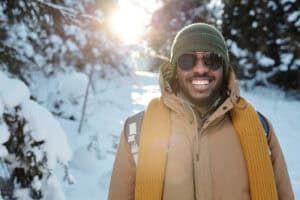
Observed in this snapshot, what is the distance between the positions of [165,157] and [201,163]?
0.19 metres

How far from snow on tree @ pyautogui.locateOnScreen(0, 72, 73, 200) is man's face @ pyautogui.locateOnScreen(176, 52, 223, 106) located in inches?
48.1

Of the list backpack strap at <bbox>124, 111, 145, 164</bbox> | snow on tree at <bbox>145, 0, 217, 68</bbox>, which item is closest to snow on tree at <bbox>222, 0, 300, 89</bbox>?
snow on tree at <bbox>145, 0, 217, 68</bbox>

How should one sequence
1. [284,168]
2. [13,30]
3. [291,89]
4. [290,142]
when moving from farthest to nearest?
[291,89] < [290,142] < [13,30] < [284,168]

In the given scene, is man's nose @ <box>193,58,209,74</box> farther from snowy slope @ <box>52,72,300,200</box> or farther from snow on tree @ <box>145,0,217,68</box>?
snow on tree @ <box>145,0,217,68</box>

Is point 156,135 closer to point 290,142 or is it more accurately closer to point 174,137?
point 174,137

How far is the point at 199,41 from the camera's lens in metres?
2.26

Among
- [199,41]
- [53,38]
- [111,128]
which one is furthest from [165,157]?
[111,128]

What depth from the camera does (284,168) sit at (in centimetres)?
225

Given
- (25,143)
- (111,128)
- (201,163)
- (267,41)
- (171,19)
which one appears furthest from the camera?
(171,19)

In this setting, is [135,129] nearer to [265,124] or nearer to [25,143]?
[265,124]

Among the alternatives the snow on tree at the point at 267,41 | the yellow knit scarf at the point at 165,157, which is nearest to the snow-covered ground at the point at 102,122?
the snow on tree at the point at 267,41

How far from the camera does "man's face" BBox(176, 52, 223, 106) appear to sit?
223 cm

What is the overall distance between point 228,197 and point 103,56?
23.0 ft

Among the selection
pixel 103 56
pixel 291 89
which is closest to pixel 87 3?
pixel 103 56
